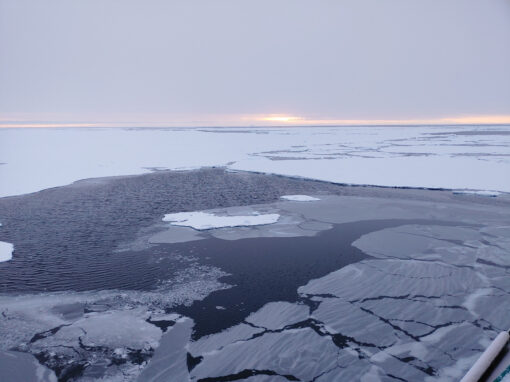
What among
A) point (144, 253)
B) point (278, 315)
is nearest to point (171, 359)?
point (278, 315)

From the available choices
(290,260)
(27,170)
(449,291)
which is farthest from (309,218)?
(27,170)

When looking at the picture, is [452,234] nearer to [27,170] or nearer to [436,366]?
[436,366]

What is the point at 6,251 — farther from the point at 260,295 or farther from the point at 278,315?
the point at 278,315

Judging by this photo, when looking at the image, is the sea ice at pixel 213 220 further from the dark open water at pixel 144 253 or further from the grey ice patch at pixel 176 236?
the dark open water at pixel 144 253

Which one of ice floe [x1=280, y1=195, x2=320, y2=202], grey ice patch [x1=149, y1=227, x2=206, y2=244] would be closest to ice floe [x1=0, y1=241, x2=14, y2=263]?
grey ice patch [x1=149, y1=227, x2=206, y2=244]

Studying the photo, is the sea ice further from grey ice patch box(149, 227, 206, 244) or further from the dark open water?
the dark open water

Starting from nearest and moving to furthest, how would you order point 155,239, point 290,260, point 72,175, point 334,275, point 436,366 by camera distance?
1. point 436,366
2. point 334,275
3. point 290,260
4. point 155,239
5. point 72,175
